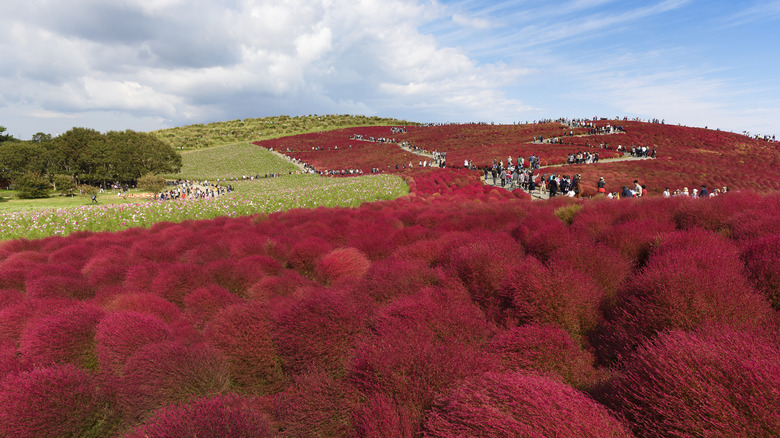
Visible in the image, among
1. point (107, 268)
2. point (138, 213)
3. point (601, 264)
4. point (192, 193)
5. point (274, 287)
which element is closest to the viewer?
point (601, 264)

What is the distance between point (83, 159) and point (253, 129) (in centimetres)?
6439

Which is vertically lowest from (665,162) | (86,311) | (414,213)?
(86,311)

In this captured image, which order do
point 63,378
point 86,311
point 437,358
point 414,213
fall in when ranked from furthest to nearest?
point 414,213
point 86,311
point 63,378
point 437,358

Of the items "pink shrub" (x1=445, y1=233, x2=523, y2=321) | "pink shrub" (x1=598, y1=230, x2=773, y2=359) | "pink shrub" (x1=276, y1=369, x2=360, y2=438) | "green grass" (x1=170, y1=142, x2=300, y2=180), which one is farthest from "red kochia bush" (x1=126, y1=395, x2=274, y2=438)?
"green grass" (x1=170, y1=142, x2=300, y2=180)

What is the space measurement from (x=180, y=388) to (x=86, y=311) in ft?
7.69

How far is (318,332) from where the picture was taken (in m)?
3.69

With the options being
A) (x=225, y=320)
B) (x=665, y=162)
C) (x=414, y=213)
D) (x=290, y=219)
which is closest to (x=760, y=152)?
(x=665, y=162)

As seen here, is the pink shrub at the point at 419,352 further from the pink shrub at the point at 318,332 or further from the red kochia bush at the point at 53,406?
the red kochia bush at the point at 53,406

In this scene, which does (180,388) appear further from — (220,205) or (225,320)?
(220,205)

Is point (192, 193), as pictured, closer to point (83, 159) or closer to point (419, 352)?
point (83, 159)

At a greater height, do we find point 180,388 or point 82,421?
point 180,388

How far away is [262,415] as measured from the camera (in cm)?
287

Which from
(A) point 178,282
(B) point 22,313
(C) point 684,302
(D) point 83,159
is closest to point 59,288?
(B) point 22,313

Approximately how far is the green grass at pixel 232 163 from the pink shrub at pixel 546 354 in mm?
52750
